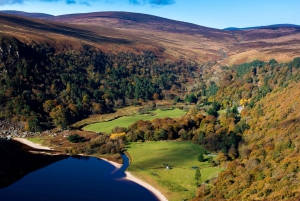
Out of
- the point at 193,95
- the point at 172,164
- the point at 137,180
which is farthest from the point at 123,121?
the point at 193,95

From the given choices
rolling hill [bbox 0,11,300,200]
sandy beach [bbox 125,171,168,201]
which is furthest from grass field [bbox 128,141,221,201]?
rolling hill [bbox 0,11,300,200]

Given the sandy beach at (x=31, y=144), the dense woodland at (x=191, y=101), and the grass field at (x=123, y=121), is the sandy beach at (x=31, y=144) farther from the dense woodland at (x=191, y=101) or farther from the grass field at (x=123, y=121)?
the grass field at (x=123, y=121)

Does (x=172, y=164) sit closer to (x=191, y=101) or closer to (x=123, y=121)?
(x=123, y=121)

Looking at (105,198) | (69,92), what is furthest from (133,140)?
(69,92)

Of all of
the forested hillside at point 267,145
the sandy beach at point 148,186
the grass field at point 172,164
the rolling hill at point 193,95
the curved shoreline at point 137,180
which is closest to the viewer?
the forested hillside at point 267,145

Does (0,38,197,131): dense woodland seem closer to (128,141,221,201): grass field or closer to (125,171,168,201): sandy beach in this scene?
(128,141,221,201): grass field

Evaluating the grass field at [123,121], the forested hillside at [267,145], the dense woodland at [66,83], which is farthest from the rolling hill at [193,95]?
the grass field at [123,121]
